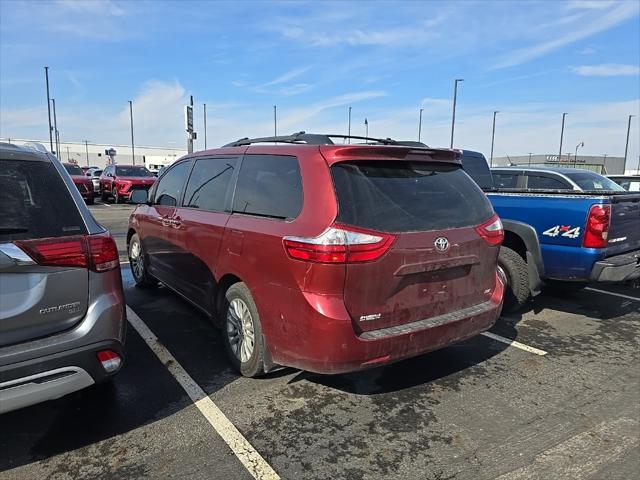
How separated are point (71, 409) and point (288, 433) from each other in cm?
151

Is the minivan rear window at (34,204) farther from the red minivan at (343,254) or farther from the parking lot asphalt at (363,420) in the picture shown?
the parking lot asphalt at (363,420)

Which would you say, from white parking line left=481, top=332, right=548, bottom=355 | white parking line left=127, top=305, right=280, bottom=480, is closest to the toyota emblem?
white parking line left=127, top=305, right=280, bottom=480

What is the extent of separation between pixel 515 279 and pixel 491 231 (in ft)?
6.06

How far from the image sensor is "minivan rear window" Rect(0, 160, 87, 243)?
8.02 feet

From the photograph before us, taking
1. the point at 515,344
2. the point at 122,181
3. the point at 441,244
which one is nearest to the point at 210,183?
the point at 441,244

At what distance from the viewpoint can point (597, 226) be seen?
4633 mm

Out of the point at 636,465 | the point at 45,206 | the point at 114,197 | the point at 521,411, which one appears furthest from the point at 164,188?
the point at 114,197

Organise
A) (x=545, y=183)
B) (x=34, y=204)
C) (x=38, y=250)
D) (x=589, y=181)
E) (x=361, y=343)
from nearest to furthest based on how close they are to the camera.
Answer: (x=38, y=250)
(x=34, y=204)
(x=361, y=343)
(x=589, y=181)
(x=545, y=183)

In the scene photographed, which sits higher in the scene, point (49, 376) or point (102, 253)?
point (102, 253)

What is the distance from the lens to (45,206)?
2592mm

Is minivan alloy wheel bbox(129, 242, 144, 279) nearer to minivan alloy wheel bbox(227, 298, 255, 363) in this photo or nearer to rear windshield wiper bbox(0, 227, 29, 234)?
minivan alloy wheel bbox(227, 298, 255, 363)

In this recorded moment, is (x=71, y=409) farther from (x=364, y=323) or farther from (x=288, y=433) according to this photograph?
(x=364, y=323)

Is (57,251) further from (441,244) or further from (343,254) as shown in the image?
(441,244)

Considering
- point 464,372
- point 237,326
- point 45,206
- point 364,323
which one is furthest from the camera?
point 464,372
